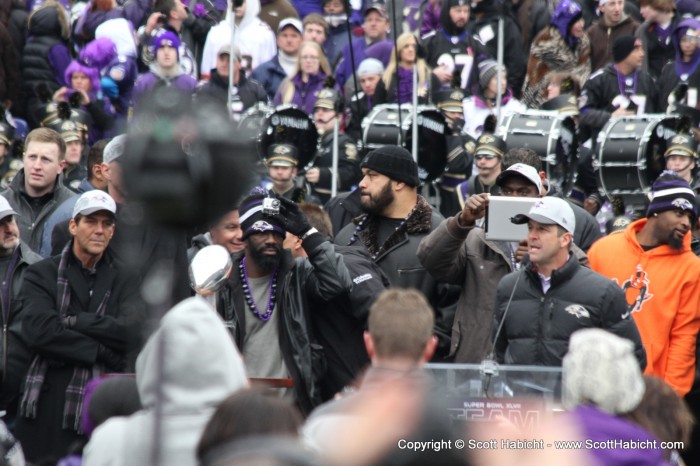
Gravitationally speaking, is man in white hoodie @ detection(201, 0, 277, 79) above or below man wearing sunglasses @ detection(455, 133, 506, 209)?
above

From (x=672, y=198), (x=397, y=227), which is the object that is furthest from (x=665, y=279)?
(x=397, y=227)

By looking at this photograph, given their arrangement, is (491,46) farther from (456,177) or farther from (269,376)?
(269,376)

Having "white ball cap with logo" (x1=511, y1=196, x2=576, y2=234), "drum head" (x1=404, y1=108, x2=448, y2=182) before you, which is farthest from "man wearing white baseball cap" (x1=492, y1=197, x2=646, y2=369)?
"drum head" (x1=404, y1=108, x2=448, y2=182)

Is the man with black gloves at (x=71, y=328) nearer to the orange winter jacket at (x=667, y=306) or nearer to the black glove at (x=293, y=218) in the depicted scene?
the black glove at (x=293, y=218)

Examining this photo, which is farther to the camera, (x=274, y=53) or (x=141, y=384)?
(x=274, y=53)

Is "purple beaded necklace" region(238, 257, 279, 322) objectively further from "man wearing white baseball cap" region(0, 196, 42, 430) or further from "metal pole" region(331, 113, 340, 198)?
"metal pole" region(331, 113, 340, 198)

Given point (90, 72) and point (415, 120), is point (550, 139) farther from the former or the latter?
point (90, 72)

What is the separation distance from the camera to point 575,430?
4.53 metres

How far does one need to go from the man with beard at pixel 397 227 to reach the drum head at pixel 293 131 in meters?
4.27

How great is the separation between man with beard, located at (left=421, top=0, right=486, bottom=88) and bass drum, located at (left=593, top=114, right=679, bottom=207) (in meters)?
3.15

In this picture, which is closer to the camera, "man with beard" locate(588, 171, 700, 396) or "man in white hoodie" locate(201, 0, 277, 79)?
"man with beard" locate(588, 171, 700, 396)

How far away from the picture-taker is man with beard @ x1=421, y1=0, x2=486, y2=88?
1555cm

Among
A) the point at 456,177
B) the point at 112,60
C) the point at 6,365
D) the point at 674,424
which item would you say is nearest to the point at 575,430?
the point at 674,424

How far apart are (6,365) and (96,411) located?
3000 millimetres
